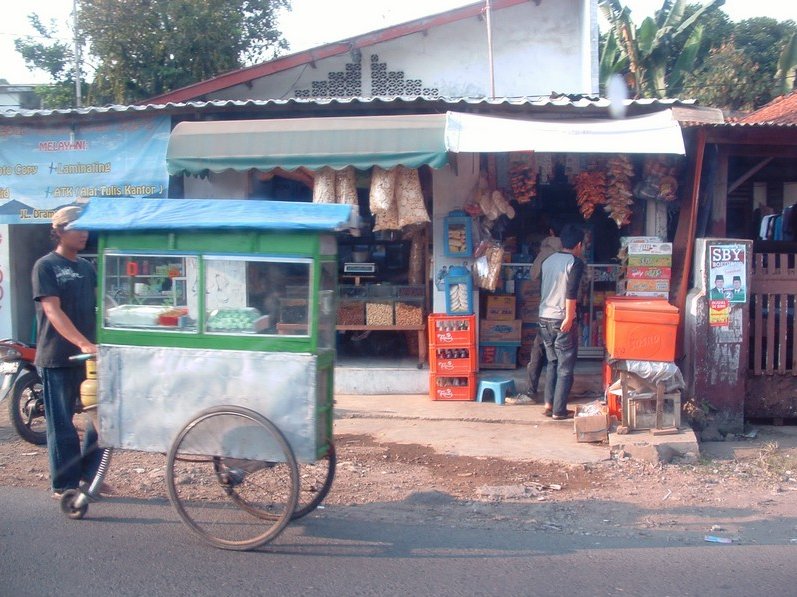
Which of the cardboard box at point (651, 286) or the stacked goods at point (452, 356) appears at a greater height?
the cardboard box at point (651, 286)

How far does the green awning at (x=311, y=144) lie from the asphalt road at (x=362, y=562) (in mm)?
3402

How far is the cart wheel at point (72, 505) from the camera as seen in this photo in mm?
4668

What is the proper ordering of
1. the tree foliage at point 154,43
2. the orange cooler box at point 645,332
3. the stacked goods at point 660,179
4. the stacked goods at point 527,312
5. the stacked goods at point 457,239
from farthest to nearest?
the tree foliage at point 154,43 → the stacked goods at point 527,312 → the stacked goods at point 457,239 → the stacked goods at point 660,179 → the orange cooler box at point 645,332

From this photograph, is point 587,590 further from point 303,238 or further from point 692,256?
point 692,256

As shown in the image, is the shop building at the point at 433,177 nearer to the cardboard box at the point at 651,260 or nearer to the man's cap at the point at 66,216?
the cardboard box at the point at 651,260

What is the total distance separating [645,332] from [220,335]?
3859mm

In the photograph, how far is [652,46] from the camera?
18.2 meters

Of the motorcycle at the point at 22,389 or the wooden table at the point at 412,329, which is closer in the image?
the motorcycle at the point at 22,389

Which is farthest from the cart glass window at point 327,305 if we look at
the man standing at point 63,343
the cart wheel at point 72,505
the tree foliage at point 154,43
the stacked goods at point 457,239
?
the tree foliage at point 154,43

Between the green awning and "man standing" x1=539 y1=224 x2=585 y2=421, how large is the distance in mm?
1507

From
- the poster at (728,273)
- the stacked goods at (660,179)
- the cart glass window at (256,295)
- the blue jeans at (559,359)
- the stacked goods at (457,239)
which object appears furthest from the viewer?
the stacked goods at (457,239)

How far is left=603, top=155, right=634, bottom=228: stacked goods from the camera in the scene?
757 cm

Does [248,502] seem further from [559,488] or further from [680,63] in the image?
[680,63]

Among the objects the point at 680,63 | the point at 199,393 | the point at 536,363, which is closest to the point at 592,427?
the point at 536,363
